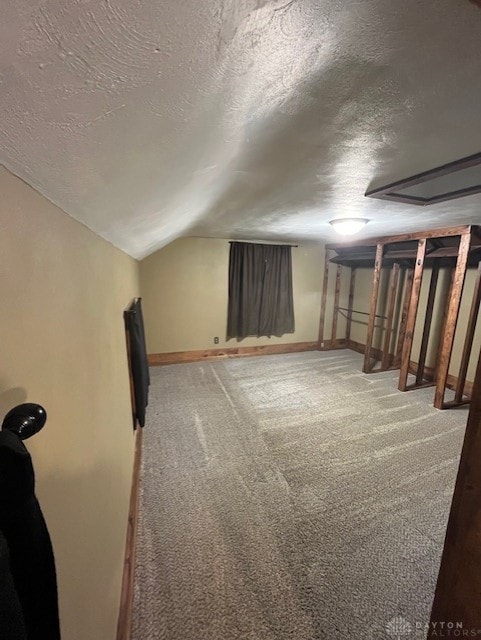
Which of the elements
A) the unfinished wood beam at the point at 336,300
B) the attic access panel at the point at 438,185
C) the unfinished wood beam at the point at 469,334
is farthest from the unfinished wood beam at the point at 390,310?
the attic access panel at the point at 438,185

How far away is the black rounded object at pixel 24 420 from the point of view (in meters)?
0.37

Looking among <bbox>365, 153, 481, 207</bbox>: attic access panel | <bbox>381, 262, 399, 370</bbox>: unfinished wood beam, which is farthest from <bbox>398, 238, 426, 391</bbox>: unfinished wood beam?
<bbox>365, 153, 481, 207</bbox>: attic access panel

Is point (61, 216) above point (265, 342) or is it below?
above

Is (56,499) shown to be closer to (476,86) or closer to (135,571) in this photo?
(135,571)

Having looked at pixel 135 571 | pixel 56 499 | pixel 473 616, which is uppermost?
pixel 56 499

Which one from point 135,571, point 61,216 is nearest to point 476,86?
point 61,216

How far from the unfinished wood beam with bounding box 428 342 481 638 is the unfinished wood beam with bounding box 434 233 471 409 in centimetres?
279

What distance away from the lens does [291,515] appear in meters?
1.67

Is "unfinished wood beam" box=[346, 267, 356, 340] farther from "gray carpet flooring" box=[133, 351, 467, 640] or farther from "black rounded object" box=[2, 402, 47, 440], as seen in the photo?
"black rounded object" box=[2, 402, 47, 440]

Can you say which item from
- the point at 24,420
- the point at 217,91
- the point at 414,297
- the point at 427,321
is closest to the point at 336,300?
the point at 427,321

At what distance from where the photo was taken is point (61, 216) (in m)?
0.77

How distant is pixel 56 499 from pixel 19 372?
33 centimetres

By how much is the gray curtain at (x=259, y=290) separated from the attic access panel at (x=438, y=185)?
109 inches

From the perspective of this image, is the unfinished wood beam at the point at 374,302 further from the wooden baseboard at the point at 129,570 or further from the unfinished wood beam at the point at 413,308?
the wooden baseboard at the point at 129,570
